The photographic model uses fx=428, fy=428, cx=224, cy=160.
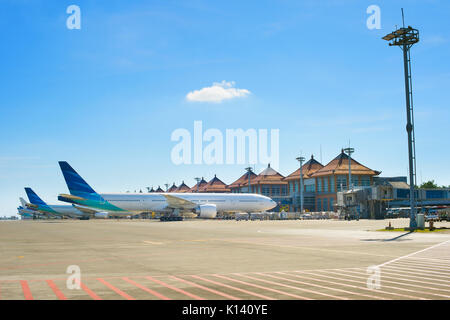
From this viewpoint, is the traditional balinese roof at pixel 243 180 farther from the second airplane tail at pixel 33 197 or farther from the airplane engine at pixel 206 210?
the airplane engine at pixel 206 210

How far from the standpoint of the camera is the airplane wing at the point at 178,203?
240ft

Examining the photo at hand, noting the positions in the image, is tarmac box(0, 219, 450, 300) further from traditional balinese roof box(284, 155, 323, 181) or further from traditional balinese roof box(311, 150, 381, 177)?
traditional balinese roof box(284, 155, 323, 181)

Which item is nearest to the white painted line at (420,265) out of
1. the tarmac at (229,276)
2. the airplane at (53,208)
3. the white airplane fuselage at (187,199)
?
the tarmac at (229,276)

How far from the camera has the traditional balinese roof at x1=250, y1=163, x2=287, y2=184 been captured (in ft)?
456

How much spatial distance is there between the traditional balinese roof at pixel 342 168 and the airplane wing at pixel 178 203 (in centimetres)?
4839

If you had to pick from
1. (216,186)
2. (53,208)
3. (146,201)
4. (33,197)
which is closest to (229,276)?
(146,201)

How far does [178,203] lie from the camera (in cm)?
7450

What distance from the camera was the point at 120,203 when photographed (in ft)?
238

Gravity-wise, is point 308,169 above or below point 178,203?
above

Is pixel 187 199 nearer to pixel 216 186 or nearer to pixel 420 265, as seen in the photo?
pixel 420 265

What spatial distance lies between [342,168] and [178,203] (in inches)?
2078
